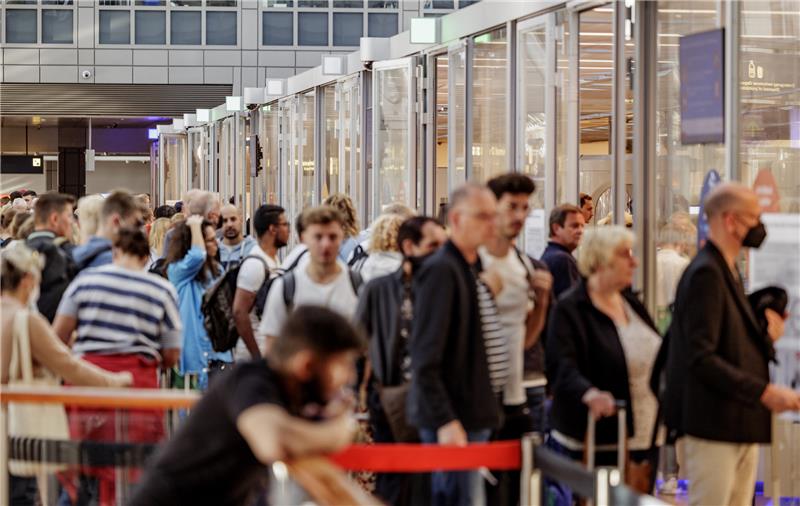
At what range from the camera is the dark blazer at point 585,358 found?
19.9 ft

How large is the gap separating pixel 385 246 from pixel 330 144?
10.1 m

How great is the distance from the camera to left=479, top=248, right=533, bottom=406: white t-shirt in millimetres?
6246

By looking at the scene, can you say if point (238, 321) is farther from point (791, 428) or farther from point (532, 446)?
point (532, 446)

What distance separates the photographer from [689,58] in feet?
26.1

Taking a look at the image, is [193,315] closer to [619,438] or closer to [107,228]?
[107,228]

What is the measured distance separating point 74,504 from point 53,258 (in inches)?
103

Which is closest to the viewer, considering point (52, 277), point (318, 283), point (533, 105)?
point (318, 283)

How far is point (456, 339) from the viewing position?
5.55 meters

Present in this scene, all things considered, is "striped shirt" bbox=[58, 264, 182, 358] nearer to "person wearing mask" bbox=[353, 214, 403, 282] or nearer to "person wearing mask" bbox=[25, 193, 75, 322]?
"person wearing mask" bbox=[25, 193, 75, 322]

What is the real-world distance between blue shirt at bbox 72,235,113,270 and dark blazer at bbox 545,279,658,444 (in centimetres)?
293

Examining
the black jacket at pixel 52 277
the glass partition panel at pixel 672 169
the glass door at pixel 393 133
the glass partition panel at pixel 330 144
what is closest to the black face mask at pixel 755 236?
the glass partition panel at pixel 672 169

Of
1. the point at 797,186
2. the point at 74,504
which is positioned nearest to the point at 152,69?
the point at 797,186

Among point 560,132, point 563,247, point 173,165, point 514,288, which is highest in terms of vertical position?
point 173,165

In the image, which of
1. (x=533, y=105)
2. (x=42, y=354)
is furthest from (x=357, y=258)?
(x=42, y=354)
